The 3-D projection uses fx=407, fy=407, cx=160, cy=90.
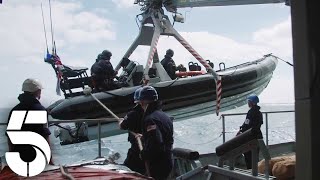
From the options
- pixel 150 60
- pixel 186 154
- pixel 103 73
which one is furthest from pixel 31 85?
pixel 150 60

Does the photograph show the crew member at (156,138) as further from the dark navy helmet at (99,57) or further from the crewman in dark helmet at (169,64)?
the crewman in dark helmet at (169,64)

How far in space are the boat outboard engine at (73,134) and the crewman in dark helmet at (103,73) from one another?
1.06 meters

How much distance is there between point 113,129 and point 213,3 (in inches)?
167

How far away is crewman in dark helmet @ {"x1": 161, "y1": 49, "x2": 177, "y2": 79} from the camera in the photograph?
11.4 m

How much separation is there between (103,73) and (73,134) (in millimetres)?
1761

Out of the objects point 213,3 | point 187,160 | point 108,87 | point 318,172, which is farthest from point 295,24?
point 108,87

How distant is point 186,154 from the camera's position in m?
3.32

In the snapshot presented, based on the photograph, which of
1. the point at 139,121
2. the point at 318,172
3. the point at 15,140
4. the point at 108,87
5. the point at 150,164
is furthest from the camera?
the point at 108,87

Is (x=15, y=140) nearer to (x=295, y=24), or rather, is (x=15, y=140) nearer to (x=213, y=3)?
(x=295, y=24)

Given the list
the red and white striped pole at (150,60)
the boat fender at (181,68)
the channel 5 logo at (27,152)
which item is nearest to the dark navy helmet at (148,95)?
the channel 5 logo at (27,152)

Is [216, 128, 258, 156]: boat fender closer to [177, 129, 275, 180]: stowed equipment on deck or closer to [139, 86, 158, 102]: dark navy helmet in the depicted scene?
[177, 129, 275, 180]: stowed equipment on deck

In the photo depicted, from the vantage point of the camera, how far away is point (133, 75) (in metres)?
11.0

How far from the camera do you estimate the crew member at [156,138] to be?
126 inches

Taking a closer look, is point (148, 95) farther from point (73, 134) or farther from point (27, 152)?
point (73, 134)
